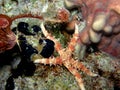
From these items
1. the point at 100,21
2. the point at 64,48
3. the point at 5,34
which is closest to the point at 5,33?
the point at 5,34

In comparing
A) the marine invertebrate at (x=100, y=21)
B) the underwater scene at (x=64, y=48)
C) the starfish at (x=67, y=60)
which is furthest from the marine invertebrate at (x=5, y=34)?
the marine invertebrate at (x=100, y=21)

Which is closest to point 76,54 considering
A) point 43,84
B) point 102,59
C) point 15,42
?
point 102,59

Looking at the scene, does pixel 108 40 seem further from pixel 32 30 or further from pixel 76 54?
pixel 32 30

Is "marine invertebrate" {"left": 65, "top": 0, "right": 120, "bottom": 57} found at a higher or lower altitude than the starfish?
higher

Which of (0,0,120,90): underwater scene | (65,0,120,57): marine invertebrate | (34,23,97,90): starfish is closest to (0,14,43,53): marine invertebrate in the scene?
(0,0,120,90): underwater scene

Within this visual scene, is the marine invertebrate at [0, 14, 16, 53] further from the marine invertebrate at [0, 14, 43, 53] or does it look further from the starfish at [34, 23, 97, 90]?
the starfish at [34, 23, 97, 90]

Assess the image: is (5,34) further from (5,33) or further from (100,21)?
(100,21)

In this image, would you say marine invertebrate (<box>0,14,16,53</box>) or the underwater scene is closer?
marine invertebrate (<box>0,14,16,53</box>)

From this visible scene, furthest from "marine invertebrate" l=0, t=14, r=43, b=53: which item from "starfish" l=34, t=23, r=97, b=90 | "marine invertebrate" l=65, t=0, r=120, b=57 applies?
"marine invertebrate" l=65, t=0, r=120, b=57
